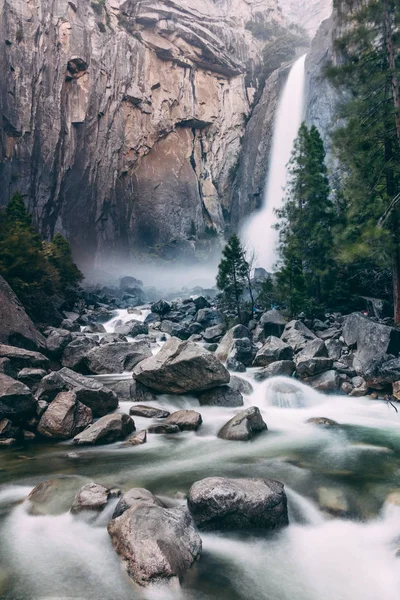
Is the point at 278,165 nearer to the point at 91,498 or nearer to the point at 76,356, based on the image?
the point at 76,356

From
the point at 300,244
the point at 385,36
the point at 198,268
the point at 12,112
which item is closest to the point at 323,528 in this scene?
the point at 385,36

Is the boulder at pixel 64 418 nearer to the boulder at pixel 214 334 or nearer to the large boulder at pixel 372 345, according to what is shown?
the large boulder at pixel 372 345

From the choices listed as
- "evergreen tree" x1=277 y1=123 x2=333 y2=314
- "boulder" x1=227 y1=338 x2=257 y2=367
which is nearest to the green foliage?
"boulder" x1=227 y1=338 x2=257 y2=367

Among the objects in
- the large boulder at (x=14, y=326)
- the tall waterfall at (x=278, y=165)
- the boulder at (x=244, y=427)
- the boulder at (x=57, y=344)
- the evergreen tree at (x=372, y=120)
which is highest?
the tall waterfall at (x=278, y=165)

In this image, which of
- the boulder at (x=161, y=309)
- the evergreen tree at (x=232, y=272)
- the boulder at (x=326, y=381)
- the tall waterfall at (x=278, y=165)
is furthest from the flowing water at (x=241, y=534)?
the tall waterfall at (x=278, y=165)

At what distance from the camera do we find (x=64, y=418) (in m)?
8.27

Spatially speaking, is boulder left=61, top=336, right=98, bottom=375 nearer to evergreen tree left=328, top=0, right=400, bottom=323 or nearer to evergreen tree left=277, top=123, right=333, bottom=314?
evergreen tree left=328, top=0, right=400, bottom=323

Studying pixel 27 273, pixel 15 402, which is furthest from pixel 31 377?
pixel 27 273

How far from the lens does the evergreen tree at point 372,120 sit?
13.1 m

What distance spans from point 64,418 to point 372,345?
1008 centimetres

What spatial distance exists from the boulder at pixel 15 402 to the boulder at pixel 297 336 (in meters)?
11.1

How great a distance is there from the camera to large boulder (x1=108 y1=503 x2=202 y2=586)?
377 centimetres

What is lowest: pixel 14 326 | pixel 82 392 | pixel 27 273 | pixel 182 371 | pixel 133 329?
pixel 82 392

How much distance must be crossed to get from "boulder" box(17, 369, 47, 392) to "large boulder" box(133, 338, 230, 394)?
8.35 ft
